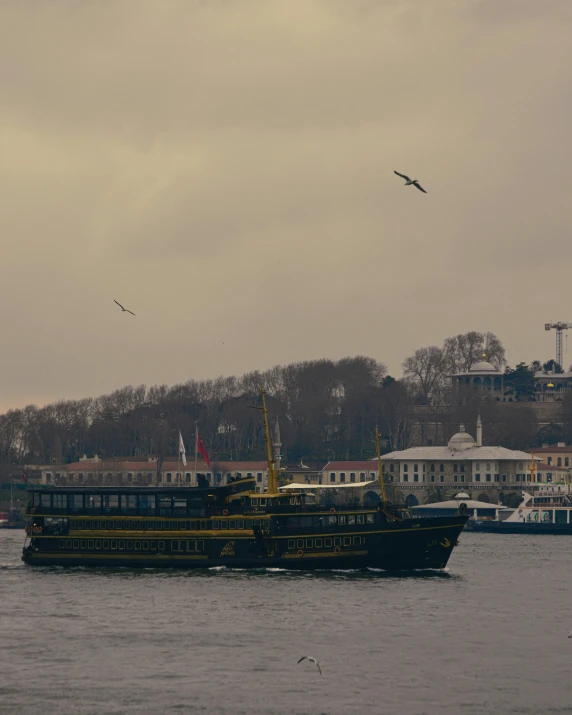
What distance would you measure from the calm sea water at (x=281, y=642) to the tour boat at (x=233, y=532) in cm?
173

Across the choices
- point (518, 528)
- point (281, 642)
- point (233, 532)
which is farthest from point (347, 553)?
point (518, 528)

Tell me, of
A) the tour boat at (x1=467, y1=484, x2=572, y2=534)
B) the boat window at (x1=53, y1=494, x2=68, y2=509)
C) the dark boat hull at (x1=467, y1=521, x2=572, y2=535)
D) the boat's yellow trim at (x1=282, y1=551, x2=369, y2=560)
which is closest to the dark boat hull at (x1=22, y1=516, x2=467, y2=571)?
the boat's yellow trim at (x1=282, y1=551, x2=369, y2=560)

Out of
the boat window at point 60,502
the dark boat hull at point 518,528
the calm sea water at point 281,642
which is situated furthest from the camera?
the dark boat hull at point 518,528

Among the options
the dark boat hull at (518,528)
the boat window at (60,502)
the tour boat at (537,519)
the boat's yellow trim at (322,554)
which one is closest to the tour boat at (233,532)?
the boat's yellow trim at (322,554)

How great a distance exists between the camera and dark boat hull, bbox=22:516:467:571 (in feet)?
288

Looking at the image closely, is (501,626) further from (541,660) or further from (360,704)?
(360,704)

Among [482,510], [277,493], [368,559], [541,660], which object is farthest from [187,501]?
[482,510]

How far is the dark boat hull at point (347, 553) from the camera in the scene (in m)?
87.9

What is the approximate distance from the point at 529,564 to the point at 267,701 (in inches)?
2163

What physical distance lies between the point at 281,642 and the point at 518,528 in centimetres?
9853

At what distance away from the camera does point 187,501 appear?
90.6 m

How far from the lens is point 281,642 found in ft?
198

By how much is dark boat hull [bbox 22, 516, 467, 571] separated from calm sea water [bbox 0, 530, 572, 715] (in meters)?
1.39

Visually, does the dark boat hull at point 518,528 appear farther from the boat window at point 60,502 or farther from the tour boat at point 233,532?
the boat window at point 60,502
